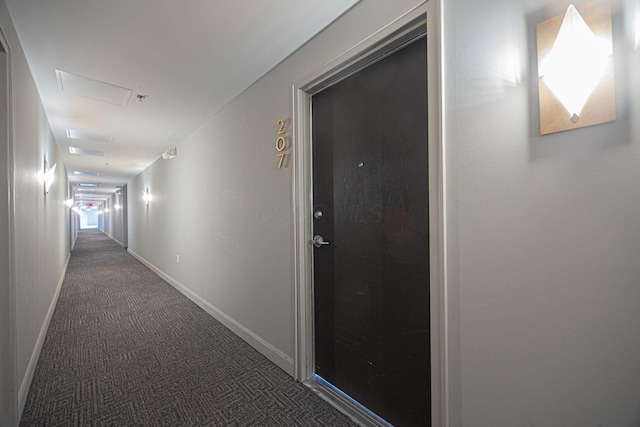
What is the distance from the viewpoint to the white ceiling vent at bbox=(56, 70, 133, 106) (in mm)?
2320

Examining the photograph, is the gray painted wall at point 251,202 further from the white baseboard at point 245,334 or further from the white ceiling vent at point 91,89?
the white ceiling vent at point 91,89

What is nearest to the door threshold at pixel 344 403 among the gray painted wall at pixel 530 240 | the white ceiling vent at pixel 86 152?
the gray painted wall at pixel 530 240

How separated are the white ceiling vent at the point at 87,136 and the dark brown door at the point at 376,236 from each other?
384 centimetres

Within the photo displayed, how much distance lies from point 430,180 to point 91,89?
3152 millimetres

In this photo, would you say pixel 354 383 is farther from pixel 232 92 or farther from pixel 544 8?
pixel 232 92

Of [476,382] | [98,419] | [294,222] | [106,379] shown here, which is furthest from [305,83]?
[106,379]

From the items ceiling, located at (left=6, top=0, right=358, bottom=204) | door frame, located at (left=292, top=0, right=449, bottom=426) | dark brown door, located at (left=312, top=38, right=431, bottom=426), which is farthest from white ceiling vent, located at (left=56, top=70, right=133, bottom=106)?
dark brown door, located at (left=312, top=38, right=431, bottom=426)

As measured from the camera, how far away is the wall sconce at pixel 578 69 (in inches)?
31.8

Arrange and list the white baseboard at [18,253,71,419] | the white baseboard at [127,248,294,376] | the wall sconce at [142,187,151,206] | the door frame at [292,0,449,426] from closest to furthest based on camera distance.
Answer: the door frame at [292,0,449,426] < the white baseboard at [18,253,71,419] < the white baseboard at [127,248,294,376] < the wall sconce at [142,187,151,206]

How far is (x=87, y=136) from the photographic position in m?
3.97

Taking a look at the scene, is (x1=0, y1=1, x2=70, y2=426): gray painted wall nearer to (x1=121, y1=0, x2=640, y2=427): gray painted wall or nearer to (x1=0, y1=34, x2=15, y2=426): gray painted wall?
(x1=0, y1=34, x2=15, y2=426): gray painted wall

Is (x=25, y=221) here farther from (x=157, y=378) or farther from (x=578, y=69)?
(x=578, y=69)

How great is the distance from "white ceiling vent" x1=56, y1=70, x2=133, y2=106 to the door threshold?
3098 millimetres

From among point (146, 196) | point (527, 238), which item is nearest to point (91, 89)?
point (527, 238)
